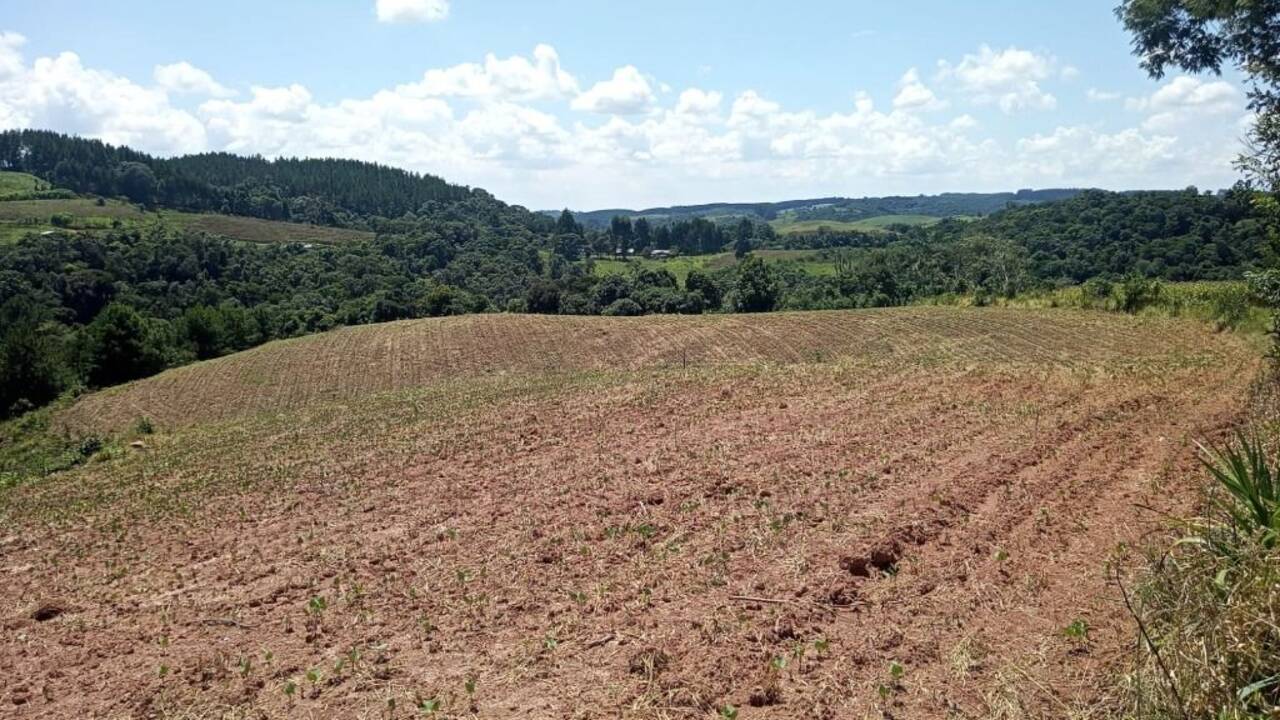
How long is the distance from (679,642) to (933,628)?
2.01 meters

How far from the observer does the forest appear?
6234 centimetres

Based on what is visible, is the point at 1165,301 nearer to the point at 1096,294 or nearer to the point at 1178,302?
the point at 1178,302

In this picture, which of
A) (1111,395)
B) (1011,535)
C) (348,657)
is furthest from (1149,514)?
(348,657)

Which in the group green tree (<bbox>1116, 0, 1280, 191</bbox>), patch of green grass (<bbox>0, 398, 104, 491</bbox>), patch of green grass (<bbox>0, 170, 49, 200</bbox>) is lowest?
patch of green grass (<bbox>0, 398, 104, 491</bbox>)

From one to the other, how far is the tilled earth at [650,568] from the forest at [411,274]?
28.3ft

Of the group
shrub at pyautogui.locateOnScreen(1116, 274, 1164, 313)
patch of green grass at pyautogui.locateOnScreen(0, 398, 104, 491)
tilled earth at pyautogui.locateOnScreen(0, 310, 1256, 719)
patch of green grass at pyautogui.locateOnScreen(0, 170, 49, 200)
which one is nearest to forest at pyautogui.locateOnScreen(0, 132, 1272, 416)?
patch of green grass at pyautogui.locateOnScreen(0, 170, 49, 200)

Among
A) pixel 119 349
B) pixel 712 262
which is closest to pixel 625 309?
pixel 119 349

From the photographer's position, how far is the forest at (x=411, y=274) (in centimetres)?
6234

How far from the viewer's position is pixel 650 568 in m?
7.53

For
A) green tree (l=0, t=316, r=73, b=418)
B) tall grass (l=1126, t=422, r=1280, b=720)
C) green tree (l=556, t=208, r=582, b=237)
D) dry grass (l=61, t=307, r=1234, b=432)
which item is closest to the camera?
tall grass (l=1126, t=422, r=1280, b=720)

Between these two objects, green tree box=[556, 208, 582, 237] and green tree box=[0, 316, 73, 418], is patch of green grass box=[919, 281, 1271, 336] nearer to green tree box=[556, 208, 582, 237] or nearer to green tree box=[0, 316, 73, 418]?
green tree box=[0, 316, 73, 418]

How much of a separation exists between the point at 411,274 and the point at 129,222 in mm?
47651

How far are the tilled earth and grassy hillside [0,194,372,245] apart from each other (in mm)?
123629

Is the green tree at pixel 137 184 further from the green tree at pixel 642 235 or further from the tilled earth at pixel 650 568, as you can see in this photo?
the tilled earth at pixel 650 568
